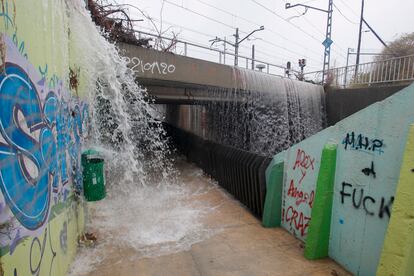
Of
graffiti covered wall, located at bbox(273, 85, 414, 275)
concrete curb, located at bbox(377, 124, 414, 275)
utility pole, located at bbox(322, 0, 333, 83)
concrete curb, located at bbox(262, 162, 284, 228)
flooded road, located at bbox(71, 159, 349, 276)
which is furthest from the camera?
utility pole, located at bbox(322, 0, 333, 83)

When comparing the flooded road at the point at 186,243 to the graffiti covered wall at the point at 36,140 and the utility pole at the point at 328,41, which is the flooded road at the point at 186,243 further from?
the utility pole at the point at 328,41

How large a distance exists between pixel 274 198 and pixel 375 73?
10.8m

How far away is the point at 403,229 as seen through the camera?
2.72 m

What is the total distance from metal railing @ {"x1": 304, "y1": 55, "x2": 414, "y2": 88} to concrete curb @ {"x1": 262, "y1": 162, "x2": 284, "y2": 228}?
8684 mm

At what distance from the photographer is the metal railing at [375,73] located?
1138cm

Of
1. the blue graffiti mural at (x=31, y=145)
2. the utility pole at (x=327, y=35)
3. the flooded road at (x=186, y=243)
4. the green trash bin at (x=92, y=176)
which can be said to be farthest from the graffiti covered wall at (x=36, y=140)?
the utility pole at (x=327, y=35)

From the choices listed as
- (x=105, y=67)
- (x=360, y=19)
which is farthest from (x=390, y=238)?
(x=360, y=19)

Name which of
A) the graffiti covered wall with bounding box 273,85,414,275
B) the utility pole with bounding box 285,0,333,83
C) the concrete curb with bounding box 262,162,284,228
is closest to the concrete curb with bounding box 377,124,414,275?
the graffiti covered wall with bounding box 273,85,414,275

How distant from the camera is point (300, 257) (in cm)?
432

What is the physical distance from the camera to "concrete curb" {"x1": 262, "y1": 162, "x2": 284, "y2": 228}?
5379mm

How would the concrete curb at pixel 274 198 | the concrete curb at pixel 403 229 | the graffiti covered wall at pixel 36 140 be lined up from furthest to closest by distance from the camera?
the concrete curb at pixel 274 198, the concrete curb at pixel 403 229, the graffiti covered wall at pixel 36 140

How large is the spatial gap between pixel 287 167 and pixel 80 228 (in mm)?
3748

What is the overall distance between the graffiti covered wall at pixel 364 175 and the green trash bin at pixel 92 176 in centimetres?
346

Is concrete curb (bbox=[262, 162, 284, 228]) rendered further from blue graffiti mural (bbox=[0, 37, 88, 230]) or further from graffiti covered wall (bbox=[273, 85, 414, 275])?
blue graffiti mural (bbox=[0, 37, 88, 230])
